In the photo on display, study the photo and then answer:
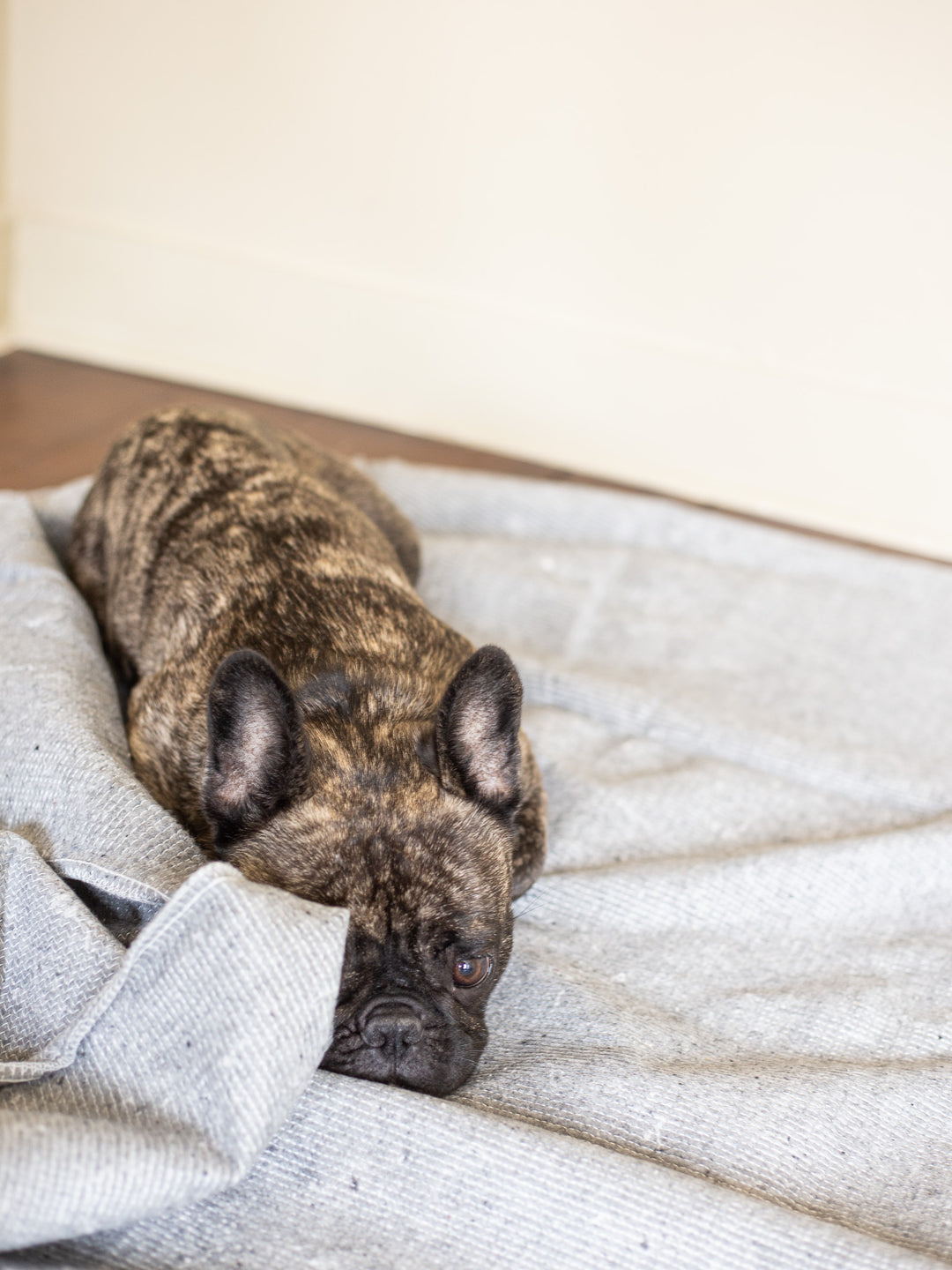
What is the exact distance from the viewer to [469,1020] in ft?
6.18

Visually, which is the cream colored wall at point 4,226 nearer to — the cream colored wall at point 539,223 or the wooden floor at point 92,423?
→ the cream colored wall at point 539,223

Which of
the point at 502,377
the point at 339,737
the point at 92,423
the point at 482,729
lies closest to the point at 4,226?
the point at 92,423

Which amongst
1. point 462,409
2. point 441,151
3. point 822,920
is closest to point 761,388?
point 462,409

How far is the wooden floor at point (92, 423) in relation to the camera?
4.34 metres

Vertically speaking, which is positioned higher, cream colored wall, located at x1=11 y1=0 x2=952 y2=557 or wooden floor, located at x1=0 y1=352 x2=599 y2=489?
cream colored wall, located at x1=11 y1=0 x2=952 y2=557

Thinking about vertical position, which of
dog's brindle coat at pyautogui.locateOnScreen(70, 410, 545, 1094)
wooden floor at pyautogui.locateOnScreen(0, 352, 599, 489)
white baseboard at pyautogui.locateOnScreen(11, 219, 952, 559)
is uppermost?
dog's brindle coat at pyautogui.locateOnScreen(70, 410, 545, 1094)

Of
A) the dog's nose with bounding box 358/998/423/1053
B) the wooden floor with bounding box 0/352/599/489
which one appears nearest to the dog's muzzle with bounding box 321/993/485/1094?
the dog's nose with bounding box 358/998/423/1053

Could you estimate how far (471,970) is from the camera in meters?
1.87

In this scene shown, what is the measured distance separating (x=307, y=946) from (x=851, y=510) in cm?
350

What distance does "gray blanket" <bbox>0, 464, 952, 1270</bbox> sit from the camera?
5.01 feet

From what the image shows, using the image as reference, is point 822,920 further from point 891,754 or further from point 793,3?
point 793,3

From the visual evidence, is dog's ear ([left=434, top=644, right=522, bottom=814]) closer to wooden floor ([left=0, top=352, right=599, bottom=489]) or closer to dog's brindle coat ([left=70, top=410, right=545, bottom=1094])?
dog's brindle coat ([left=70, top=410, right=545, bottom=1094])

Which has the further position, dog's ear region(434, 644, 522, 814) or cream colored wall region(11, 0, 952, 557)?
cream colored wall region(11, 0, 952, 557)

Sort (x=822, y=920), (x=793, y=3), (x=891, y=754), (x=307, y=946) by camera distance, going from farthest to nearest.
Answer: (x=793, y=3)
(x=891, y=754)
(x=822, y=920)
(x=307, y=946)
